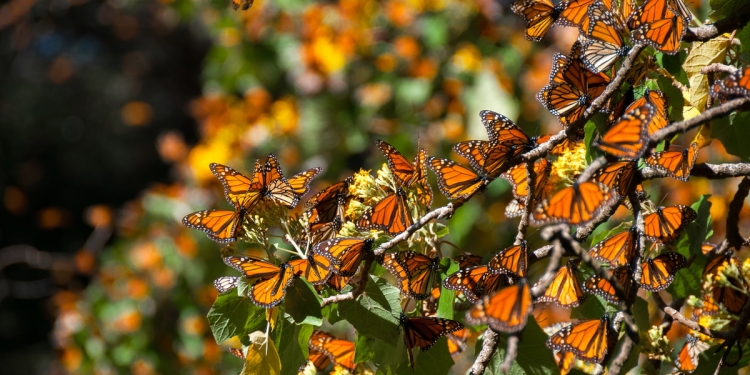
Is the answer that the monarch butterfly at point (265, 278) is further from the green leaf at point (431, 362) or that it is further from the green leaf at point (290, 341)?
the green leaf at point (431, 362)

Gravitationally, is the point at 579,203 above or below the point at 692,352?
above

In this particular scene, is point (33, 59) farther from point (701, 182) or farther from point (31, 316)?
point (701, 182)

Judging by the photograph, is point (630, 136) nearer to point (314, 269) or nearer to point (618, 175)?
point (618, 175)

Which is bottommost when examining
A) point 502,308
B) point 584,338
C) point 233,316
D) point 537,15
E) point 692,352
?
point 692,352

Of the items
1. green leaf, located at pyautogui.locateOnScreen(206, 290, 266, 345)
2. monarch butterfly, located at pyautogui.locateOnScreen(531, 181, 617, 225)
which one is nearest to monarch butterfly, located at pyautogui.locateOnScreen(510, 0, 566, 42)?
monarch butterfly, located at pyautogui.locateOnScreen(531, 181, 617, 225)

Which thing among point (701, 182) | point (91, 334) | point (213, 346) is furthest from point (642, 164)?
point (91, 334)

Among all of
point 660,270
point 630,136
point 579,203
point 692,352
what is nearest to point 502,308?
point 579,203

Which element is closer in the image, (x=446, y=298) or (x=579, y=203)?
(x=579, y=203)

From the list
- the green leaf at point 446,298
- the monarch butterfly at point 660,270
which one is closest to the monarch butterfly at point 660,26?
the monarch butterfly at point 660,270
